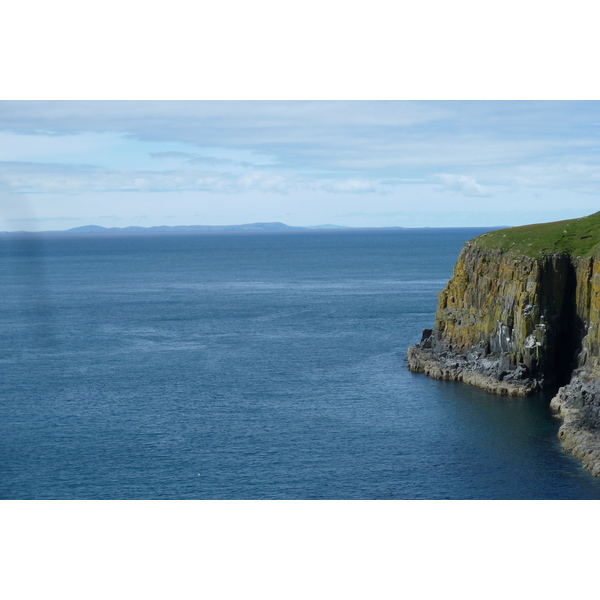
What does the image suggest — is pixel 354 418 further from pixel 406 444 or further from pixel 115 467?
pixel 115 467

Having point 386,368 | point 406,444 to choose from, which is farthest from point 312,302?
point 406,444

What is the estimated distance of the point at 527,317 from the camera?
7162 cm

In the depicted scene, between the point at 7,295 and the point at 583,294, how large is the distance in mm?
110554

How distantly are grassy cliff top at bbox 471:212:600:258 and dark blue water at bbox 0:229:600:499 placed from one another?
48.5ft

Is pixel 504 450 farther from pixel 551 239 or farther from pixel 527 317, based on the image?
pixel 551 239

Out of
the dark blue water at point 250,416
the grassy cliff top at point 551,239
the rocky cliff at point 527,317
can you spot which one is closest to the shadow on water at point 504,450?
the dark blue water at point 250,416

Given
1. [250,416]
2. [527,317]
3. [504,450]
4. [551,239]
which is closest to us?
[504,450]

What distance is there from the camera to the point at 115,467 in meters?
53.4

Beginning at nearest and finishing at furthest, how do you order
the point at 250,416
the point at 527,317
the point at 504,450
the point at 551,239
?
the point at 504,450, the point at 250,416, the point at 527,317, the point at 551,239

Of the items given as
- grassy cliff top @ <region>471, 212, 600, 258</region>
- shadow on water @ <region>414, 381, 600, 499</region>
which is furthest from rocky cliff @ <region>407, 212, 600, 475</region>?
shadow on water @ <region>414, 381, 600, 499</region>

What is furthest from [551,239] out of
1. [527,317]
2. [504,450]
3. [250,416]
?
[250,416]

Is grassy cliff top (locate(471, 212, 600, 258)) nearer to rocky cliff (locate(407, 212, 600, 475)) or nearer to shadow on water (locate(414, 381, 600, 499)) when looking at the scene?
rocky cliff (locate(407, 212, 600, 475))

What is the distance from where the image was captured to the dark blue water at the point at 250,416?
4994cm

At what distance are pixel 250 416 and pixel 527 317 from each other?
26.6m
